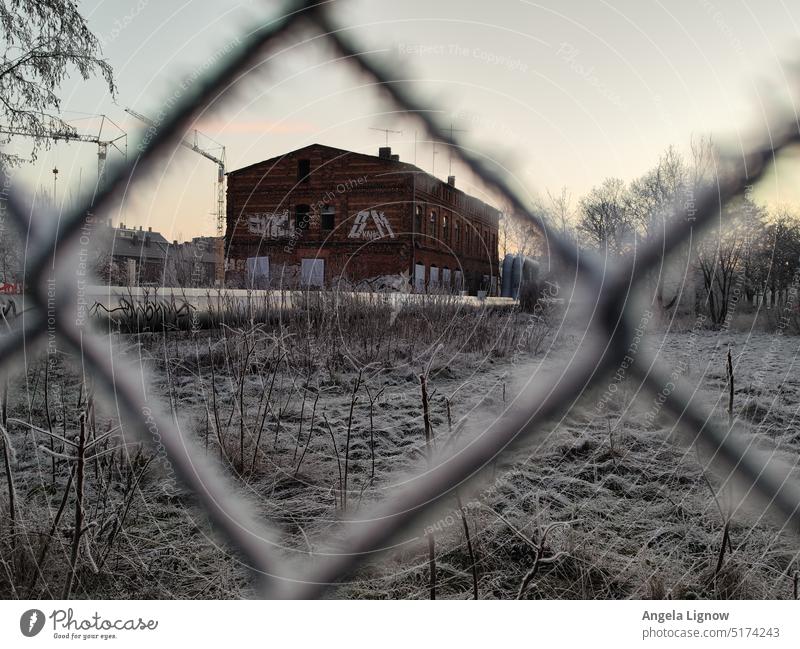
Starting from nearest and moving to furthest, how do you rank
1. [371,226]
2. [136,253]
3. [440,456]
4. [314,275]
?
1. [440,456]
2. [136,253]
3. [371,226]
4. [314,275]

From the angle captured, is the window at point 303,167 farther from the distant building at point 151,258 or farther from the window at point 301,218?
the distant building at point 151,258

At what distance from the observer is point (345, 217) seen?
2.22m

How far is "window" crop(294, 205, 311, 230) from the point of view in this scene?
1713 millimetres

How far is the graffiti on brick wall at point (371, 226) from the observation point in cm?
174

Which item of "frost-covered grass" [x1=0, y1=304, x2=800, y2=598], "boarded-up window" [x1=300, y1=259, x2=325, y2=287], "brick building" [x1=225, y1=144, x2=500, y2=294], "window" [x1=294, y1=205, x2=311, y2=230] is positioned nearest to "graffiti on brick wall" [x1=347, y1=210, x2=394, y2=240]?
"brick building" [x1=225, y1=144, x2=500, y2=294]

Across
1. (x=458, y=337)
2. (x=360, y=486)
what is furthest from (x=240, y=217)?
(x=458, y=337)

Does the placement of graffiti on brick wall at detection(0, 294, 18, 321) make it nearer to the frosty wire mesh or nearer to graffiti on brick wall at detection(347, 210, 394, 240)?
the frosty wire mesh

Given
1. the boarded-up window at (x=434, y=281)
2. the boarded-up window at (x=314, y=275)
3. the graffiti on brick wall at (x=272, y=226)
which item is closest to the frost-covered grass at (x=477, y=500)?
the graffiti on brick wall at (x=272, y=226)

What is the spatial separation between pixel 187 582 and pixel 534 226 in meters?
0.79

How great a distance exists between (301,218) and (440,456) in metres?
1.25

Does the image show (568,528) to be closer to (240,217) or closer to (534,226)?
(534,226)

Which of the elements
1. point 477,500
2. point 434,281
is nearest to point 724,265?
point 477,500

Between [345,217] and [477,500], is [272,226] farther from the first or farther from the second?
[477,500]

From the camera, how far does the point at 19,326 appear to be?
92 centimetres
